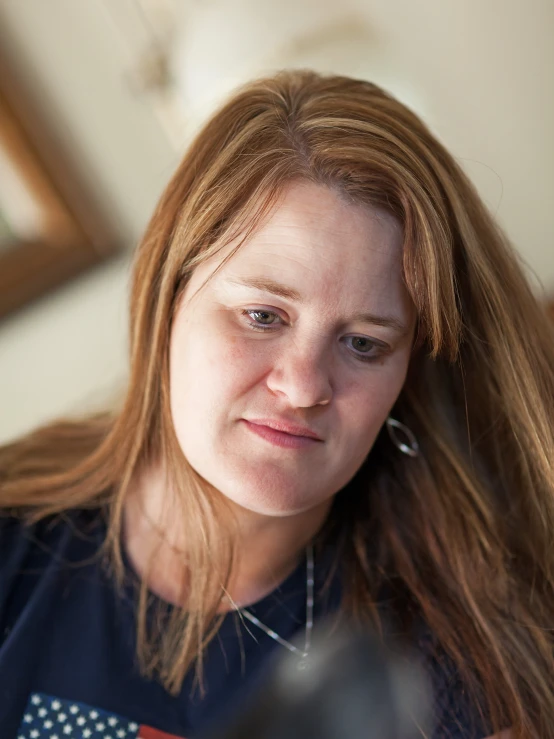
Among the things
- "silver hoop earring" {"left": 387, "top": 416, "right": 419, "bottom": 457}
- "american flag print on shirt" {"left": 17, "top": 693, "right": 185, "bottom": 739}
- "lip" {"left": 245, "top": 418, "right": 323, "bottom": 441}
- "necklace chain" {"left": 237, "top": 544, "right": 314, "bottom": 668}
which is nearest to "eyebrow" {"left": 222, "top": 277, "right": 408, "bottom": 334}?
"lip" {"left": 245, "top": 418, "right": 323, "bottom": 441}

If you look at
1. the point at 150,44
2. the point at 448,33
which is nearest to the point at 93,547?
the point at 150,44

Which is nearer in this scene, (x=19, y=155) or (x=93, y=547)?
(x=93, y=547)

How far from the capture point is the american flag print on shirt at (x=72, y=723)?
2.63 ft

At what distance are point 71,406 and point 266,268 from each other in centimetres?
67

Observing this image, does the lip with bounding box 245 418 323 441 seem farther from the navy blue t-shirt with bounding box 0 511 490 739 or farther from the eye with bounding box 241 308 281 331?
the navy blue t-shirt with bounding box 0 511 490 739

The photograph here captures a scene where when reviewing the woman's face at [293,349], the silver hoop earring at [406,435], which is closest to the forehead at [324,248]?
the woman's face at [293,349]

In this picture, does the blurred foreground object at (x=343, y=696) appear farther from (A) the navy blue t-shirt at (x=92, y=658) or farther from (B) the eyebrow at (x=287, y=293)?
(B) the eyebrow at (x=287, y=293)

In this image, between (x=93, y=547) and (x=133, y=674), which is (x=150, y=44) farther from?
(x=133, y=674)

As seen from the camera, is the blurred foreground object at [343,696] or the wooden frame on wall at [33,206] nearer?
the blurred foreground object at [343,696]

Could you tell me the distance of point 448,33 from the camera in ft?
4.80

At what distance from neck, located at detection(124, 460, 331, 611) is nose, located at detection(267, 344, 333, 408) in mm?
195

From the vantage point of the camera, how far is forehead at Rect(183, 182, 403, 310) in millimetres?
744

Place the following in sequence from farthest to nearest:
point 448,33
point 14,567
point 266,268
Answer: point 448,33 < point 14,567 < point 266,268

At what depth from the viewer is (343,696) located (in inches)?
34.7
